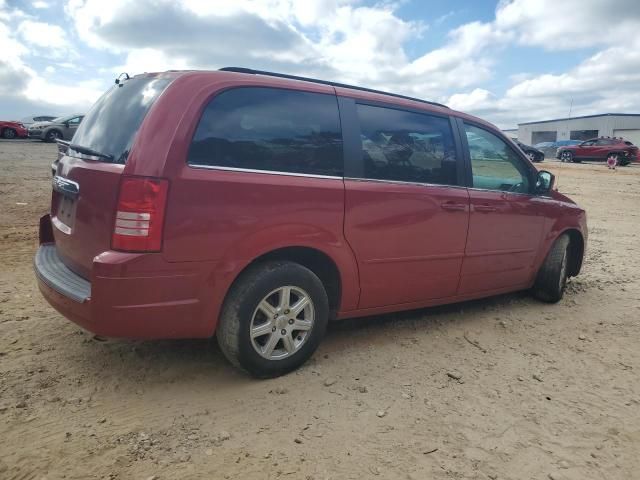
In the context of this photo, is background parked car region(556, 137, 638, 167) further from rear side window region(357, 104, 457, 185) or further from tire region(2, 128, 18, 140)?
→ tire region(2, 128, 18, 140)

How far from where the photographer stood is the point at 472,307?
474 cm

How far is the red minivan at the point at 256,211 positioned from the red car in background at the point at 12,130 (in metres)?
24.9

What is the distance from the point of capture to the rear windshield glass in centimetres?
279

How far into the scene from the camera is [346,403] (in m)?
2.90

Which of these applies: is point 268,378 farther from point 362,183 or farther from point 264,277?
point 362,183

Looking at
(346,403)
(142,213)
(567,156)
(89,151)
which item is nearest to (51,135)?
(89,151)

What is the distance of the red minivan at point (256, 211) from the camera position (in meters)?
2.60

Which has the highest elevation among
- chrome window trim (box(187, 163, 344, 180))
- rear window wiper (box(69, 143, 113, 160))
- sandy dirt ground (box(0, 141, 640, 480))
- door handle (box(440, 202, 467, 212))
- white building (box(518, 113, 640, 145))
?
white building (box(518, 113, 640, 145))

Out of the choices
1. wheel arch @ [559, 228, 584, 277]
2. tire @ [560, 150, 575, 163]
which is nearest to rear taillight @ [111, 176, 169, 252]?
wheel arch @ [559, 228, 584, 277]

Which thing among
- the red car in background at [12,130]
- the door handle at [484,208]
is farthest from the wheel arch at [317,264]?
the red car in background at [12,130]

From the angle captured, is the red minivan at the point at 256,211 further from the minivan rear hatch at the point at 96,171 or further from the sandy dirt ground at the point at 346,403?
the sandy dirt ground at the point at 346,403

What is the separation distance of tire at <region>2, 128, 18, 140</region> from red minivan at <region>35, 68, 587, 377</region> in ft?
81.9

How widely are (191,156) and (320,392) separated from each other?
A: 155cm

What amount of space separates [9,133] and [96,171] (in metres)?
26.0
